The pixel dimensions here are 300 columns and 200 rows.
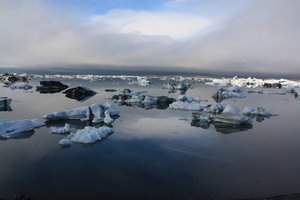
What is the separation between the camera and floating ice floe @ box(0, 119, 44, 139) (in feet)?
43.7

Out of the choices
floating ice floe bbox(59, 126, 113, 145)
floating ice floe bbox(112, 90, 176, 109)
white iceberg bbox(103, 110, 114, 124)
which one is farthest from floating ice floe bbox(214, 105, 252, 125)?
floating ice floe bbox(112, 90, 176, 109)

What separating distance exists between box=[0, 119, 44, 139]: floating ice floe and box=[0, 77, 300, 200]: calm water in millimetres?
519

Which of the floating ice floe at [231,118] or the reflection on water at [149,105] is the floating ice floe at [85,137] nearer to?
the floating ice floe at [231,118]

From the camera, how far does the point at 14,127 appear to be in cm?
1401

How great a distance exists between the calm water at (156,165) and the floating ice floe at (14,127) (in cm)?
52

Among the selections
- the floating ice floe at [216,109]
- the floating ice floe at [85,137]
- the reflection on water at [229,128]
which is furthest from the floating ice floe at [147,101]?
the floating ice floe at [85,137]

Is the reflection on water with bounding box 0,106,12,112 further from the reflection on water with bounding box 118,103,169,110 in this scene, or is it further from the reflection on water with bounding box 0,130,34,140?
the reflection on water with bounding box 118,103,169,110

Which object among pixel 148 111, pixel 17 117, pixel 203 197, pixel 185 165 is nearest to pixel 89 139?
pixel 185 165

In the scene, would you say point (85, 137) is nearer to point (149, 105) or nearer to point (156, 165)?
point (156, 165)

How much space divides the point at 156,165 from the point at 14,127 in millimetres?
7114

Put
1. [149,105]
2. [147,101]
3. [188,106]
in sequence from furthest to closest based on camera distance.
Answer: [147,101]
[149,105]
[188,106]

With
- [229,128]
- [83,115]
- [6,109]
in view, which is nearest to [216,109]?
[229,128]

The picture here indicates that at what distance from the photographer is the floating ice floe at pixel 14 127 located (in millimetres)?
13320

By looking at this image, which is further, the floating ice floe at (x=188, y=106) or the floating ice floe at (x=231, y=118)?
the floating ice floe at (x=188, y=106)
